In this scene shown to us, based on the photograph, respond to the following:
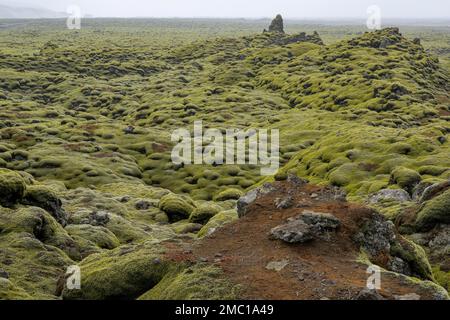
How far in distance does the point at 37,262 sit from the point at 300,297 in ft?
65.2

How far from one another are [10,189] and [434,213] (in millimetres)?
34561

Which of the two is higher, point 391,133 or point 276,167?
point 391,133

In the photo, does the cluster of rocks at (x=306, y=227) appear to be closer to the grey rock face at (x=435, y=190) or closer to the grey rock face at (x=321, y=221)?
the grey rock face at (x=321, y=221)

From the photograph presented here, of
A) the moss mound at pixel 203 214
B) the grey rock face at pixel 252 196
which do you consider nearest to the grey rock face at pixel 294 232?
the grey rock face at pixel 252 196

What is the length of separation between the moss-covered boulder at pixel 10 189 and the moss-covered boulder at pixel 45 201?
103 cm

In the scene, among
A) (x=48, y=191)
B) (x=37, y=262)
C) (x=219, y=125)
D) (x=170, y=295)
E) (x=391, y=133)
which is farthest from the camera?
(x=219, y=125)

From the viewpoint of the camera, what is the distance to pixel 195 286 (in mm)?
21281

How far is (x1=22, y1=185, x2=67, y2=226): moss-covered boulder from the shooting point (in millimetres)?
43312

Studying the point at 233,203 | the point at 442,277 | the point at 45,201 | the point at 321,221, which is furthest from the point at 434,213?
the point at 233,203

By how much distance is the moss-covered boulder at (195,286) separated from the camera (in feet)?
67.3

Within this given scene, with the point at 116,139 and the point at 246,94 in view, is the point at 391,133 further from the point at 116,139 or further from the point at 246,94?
the point at 246,94

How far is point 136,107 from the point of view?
182 m
